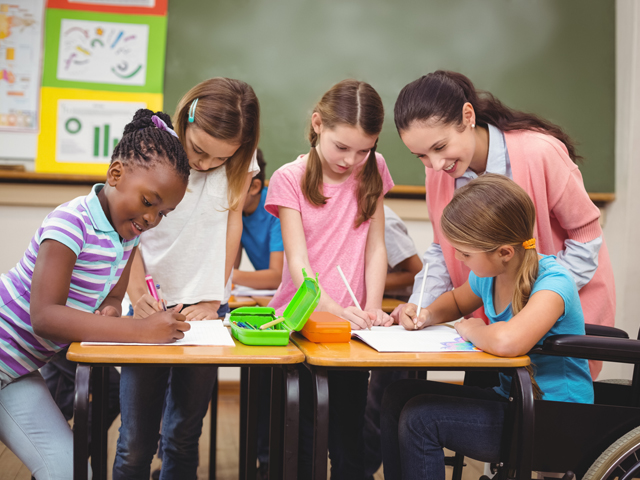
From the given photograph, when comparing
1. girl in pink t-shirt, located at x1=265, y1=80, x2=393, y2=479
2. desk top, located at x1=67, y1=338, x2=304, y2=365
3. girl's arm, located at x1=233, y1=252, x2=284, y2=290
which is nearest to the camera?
desk top, located at x1=67, y1=338, x2=304, y2=365

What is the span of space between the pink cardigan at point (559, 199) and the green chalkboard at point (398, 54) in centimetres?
164

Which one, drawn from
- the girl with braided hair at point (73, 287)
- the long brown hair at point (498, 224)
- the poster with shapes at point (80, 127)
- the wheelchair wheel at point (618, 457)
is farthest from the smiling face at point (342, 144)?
the poster with shapes at point (80, 127)

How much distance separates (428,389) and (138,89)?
7.66 ft

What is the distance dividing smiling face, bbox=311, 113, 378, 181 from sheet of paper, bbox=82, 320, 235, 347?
58 cm

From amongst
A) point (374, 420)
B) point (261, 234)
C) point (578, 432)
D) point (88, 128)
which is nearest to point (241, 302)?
point (261, 234)

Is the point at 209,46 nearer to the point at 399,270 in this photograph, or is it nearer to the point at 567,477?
the point at 399,270

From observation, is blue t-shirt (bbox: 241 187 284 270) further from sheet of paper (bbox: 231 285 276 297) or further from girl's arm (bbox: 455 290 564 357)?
girl's arm (bbox: 455 290 564 357)

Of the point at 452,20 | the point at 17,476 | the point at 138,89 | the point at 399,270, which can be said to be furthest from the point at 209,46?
the point at 17,476

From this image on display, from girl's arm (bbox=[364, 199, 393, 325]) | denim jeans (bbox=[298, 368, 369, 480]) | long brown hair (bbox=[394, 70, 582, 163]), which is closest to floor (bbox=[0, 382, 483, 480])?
denim jeans (bbox=[298, 368, 369, 480])

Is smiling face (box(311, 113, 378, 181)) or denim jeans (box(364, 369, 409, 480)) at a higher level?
smiling face (box(311, 113, 378, 181))

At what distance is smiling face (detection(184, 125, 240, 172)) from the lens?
153cm

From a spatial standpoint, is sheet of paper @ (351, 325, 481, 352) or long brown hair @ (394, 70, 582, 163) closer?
sheet of paper @ (351, 325, 481, 352)

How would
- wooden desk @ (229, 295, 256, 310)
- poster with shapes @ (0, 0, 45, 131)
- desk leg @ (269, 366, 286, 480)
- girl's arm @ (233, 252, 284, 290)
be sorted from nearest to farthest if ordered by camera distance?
desk leg @ (269, 366, 286, 480)
wooden desk @ (229, 295, 256, 310)
girl's arm @ (233, 252, 284, 290)
poster with shapes @ (0, 0, 45, 131)

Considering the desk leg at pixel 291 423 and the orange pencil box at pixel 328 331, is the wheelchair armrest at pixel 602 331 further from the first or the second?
the desk leg at pixel 291 423
